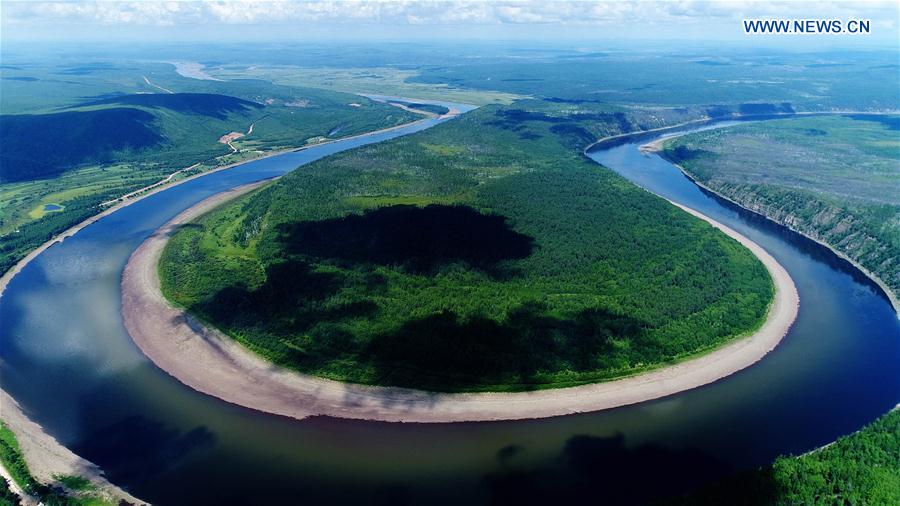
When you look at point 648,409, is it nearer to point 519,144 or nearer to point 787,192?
point 787,192

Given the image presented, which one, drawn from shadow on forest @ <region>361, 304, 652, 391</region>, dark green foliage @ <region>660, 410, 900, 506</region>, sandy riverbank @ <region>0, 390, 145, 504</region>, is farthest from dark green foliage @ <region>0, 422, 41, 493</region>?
dark green foliage @ <region>660, 410, 900, 506</region>

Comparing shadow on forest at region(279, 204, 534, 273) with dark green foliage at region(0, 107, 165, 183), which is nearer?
shadow on forest at region(279, 204, 534, 273)

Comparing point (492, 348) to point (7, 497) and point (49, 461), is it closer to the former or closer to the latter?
point (49, 461)

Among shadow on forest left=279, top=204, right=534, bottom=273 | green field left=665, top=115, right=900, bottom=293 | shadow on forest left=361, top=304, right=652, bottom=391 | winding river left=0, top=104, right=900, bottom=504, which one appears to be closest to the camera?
winding river left=0, top=104, right=900, bottom=504

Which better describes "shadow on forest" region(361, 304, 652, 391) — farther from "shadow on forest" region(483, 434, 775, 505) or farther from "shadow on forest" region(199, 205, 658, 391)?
"shadow on forest" region(483, 434, 775, 505)

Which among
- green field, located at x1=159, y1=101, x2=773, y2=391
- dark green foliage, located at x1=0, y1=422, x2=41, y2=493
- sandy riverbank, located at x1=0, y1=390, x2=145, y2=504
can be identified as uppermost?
green field, located at x1=159, y1=101, x2=773, y2=391

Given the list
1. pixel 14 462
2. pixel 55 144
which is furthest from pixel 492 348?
pixel 55 144

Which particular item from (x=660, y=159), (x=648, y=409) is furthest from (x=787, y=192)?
(x=648, y=409)
